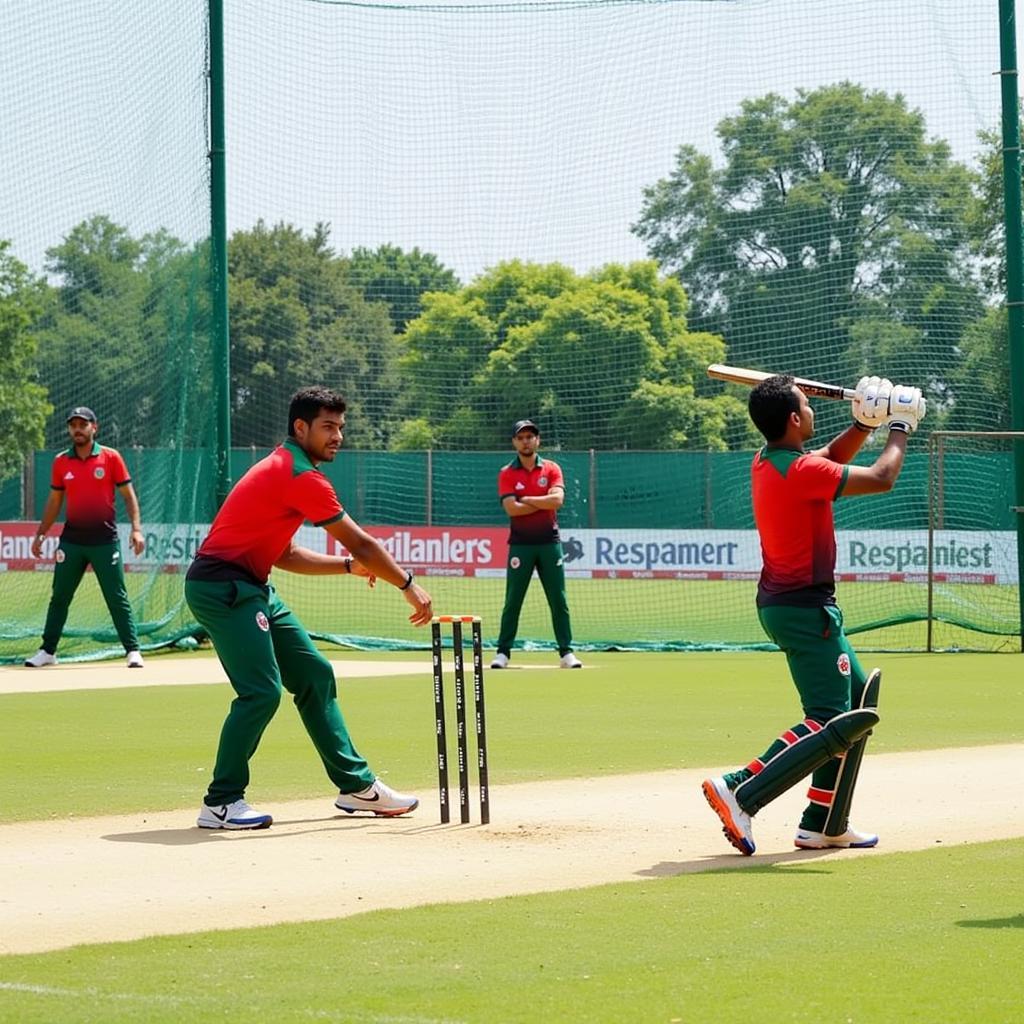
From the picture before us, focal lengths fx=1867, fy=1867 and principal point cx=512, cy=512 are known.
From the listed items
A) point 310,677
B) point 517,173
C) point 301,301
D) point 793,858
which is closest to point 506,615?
point 517,173

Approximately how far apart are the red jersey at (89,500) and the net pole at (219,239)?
2915 millimetres

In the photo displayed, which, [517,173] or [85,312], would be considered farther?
[85,312]

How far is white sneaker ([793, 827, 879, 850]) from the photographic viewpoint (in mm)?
8086

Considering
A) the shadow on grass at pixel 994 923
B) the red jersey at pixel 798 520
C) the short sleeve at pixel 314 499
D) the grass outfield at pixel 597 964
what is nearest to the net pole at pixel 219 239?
the short sleeve at pixel 314 499

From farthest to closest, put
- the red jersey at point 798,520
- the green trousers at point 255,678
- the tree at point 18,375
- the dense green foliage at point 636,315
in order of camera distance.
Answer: the tree at point 18,375
the dense green foliage at point 636,315
the green trousers at point 255,678
the red jersey at point 798,520

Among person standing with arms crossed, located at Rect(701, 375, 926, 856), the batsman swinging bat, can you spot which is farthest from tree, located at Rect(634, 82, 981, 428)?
person standing with arms crossed, located at Rect(701, 375, 926, 856)

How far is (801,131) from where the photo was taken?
2509 cm

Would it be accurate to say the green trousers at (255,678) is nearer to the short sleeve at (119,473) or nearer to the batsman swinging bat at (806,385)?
the batsman swinging bat at (806,385)

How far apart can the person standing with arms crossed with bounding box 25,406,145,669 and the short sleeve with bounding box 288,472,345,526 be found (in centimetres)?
951

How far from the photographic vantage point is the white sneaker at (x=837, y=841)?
809cm

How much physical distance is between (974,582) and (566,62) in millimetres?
8598

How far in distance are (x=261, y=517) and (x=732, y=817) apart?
8.73 ft

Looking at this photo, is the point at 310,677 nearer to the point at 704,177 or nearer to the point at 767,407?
the point at 767,407

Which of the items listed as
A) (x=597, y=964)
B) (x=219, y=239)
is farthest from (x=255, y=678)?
(x=219, y=239)
